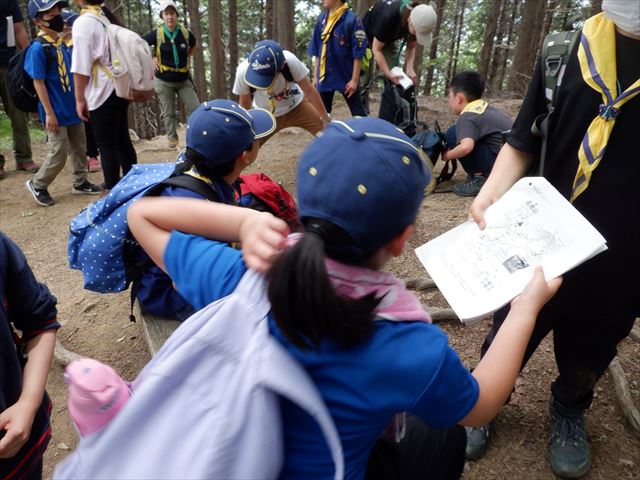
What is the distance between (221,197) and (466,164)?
3599mm

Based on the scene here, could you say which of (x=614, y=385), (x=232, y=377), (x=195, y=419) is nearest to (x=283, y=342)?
(x=232, y=377)

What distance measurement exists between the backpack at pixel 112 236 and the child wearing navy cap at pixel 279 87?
7.99ft

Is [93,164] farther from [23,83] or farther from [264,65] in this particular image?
[264,65]

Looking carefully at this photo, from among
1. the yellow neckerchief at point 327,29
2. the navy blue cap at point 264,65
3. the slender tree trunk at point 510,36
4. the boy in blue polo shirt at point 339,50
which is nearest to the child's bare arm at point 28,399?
the navy blue cap at point 264,65

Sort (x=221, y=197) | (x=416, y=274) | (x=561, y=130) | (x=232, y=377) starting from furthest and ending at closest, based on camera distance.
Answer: (x=416, y=274) < (x=221, y=197) < (x=561, y=130) < (x=232, y=377)

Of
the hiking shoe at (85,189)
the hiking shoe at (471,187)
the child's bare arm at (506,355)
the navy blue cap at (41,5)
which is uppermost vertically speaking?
the navy blue cap at (41,5)

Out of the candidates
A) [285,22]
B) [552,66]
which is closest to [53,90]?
[552,66]

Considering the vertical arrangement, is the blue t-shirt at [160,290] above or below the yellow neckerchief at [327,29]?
below

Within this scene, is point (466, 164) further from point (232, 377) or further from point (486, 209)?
point (232, 377)

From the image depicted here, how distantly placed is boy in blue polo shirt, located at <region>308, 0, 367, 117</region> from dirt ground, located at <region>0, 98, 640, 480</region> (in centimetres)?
126

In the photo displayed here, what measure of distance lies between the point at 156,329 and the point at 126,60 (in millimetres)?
3010

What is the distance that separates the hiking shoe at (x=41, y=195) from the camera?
5.51m

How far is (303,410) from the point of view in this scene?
0.99 m

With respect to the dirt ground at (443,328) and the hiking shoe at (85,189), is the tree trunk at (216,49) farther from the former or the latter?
the hiking shoe at (85,189)
